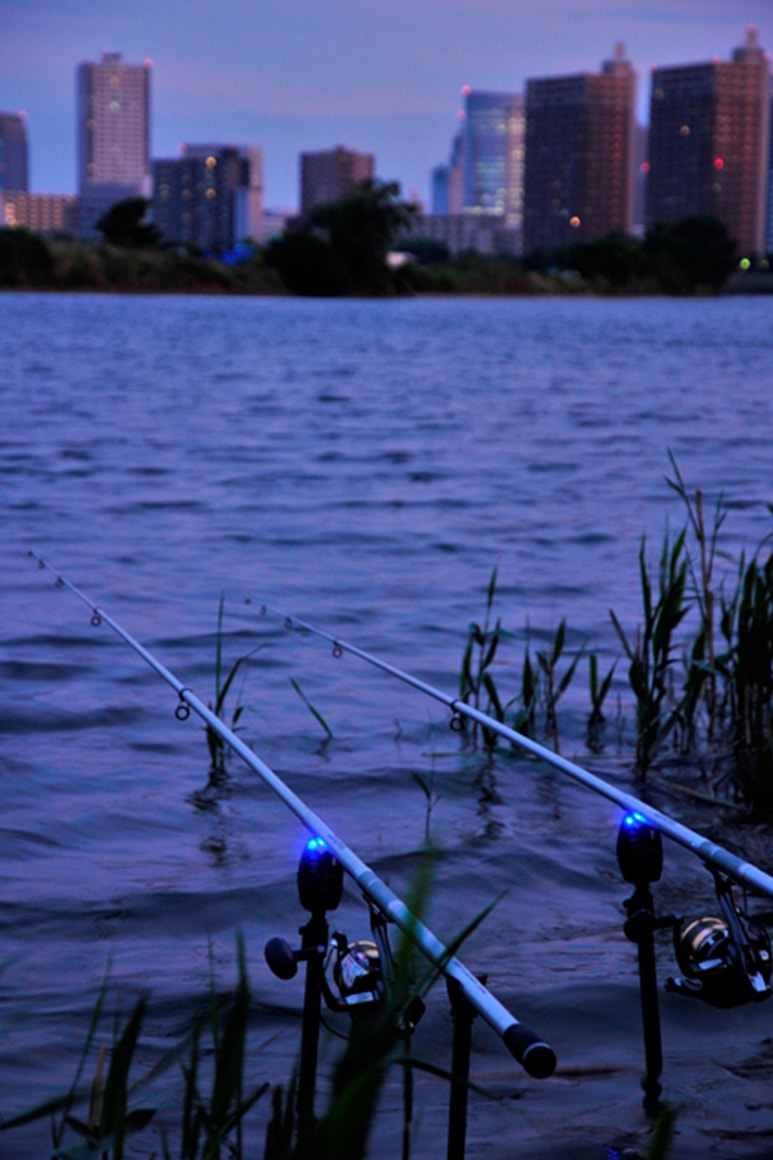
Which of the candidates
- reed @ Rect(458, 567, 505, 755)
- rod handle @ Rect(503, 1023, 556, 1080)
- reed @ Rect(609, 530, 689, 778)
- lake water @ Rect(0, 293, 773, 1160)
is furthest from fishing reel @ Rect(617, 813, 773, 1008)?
reed @ Rect(458, 567, 505, 755)

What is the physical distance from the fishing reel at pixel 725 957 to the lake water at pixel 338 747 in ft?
1.27

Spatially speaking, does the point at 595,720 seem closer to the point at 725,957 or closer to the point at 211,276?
the point at 725,957

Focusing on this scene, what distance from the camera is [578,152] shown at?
508 feet

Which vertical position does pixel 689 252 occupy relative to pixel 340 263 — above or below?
above

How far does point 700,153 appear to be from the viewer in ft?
539

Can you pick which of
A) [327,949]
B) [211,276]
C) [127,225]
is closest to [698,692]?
[327,949]

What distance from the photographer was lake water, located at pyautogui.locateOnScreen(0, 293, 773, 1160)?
320 centimetres

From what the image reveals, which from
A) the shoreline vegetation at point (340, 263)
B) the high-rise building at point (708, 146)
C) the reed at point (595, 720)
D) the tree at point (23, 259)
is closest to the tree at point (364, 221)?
the shoreline vegetation at point (340, 263)

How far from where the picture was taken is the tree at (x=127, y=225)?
93.8 meters

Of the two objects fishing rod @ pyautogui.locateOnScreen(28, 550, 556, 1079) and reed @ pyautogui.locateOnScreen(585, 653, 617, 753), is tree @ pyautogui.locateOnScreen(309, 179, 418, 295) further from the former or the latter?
fishing rod @ pyautogui.locateOnScreen(28, 550, 556, 1079)

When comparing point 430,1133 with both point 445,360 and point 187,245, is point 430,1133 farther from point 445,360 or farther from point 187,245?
point 187,245

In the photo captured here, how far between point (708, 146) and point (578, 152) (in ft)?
58.3

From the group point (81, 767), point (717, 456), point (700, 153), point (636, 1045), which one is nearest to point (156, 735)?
point (81, 767)

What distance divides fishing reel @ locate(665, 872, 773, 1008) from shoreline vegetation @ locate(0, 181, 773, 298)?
83.6 meters
